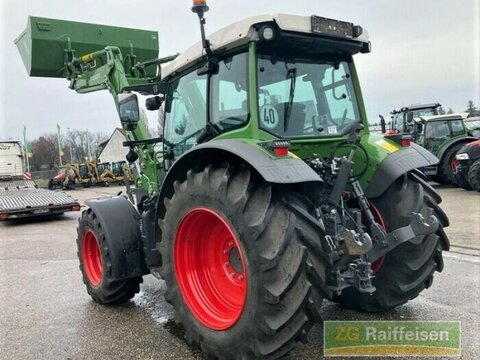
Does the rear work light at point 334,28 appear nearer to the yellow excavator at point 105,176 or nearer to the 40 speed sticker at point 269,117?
the 40 speed sticker at point 269,117

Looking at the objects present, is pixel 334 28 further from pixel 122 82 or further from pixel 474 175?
pixel 474 175

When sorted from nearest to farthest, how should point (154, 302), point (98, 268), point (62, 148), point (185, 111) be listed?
point (185, 111), point (154, 302), point (98, 268), point (62, 148)

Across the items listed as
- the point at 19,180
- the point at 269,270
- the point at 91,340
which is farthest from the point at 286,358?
the point at 19,180

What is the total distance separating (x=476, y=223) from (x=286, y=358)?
655cm

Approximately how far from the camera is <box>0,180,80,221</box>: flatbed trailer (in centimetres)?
1087

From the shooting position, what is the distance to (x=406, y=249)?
3459 mm

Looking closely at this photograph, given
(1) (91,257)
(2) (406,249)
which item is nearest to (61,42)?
(1) (91,257)

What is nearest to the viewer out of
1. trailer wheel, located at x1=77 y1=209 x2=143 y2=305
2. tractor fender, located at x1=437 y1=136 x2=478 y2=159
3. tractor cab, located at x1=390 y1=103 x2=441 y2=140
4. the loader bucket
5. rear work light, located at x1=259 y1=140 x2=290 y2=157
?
rear work light, located at x1=259 y1=140 x2=290 y2=157

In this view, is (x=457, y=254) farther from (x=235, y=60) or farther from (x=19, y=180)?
(x=19, y=180)

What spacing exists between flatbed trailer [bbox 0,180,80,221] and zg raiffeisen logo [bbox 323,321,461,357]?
9.63 m

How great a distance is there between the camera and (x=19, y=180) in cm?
1570

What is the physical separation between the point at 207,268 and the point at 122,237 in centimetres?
114

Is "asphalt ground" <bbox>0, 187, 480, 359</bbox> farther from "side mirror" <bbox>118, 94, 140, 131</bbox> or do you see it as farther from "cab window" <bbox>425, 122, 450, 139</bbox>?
"cab window" <bbox>425, 122, 450, 139</bbox>

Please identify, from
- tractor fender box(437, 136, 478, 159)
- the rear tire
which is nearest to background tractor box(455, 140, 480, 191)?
the rear tire
